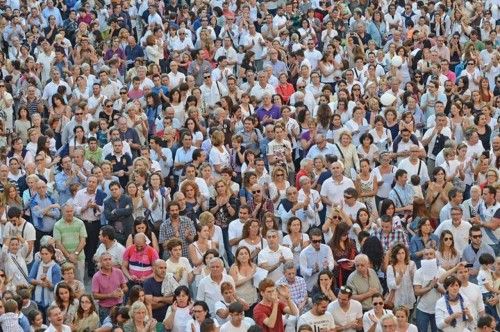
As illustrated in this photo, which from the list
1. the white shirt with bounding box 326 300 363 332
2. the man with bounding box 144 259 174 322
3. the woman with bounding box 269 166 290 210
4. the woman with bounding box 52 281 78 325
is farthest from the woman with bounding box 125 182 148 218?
the white shirt with bounding box 326 300 363 332

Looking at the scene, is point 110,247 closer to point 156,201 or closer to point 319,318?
point 156,201

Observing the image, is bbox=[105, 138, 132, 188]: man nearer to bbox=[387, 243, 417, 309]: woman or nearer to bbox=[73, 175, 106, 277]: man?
bbox=[73, 175, 106, 277]: man

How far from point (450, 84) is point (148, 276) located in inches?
327

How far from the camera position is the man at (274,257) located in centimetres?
1783

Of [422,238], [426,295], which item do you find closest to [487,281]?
[426,295]

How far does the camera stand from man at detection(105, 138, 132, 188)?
2128 centimetres

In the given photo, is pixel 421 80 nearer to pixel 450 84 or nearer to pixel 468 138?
pixel 450 84

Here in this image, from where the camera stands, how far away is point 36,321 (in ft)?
54.3

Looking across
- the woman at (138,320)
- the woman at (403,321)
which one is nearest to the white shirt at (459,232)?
the woman at (403,321)

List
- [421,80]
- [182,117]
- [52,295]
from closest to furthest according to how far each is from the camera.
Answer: [52,295] < [182,117] < [421,80]

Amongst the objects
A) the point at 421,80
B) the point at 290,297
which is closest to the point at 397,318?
the point at 290,297

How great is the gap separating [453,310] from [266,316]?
6.64 ft

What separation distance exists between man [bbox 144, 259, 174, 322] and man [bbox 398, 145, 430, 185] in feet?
15.0

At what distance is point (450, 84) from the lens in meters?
24.5
